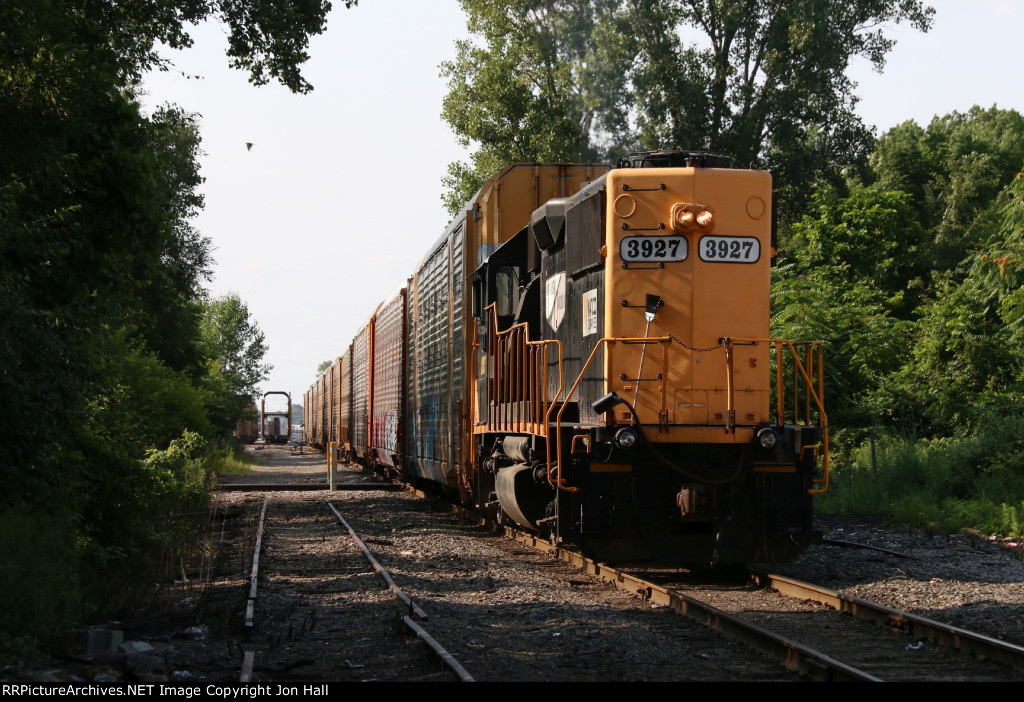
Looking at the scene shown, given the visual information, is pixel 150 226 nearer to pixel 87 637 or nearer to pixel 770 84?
pixel 87 637

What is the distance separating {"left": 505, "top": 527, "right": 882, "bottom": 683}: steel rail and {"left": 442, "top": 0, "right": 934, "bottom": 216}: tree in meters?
21.4

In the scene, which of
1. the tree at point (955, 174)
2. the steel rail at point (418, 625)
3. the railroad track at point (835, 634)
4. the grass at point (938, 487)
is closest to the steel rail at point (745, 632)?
the railroad track at point (835, 634)

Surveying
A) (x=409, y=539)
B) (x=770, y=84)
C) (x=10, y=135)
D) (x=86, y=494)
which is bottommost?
(x=409, y=539)

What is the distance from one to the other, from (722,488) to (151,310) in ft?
63.3

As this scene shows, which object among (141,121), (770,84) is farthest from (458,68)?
(141,121)

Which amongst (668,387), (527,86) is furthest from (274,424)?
(668,387)

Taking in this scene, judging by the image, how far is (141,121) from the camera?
392 inches

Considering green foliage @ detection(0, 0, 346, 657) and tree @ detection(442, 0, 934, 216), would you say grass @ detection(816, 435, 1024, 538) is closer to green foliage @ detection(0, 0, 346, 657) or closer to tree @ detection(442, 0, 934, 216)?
green foliage @ detection(0, 0, 346, 657)

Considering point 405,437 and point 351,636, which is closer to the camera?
point 351,636

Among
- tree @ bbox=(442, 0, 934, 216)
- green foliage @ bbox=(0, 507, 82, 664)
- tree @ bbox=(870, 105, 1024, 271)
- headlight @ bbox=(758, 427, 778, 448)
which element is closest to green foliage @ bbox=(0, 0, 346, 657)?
green foliage @ bbox=(0, 507, 82, 664)

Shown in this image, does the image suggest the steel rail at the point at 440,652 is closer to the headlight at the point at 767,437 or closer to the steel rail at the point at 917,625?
the steel rail at the point at 917,625

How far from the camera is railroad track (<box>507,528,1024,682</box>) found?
5730 millimetres

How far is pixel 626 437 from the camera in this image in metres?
8.23

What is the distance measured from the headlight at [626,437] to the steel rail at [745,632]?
1.14m
